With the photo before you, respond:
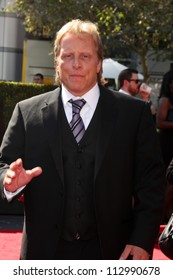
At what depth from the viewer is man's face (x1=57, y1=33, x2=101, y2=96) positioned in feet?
13.0

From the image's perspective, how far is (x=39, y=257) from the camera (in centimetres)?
393

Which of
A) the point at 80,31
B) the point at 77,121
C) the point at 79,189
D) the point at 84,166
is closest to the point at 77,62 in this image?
the point at 80,31

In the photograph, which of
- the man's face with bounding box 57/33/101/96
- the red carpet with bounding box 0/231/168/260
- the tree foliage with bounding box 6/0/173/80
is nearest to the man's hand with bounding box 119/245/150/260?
the man's face with bounding box 57/33/101/96

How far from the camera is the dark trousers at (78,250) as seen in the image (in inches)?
151

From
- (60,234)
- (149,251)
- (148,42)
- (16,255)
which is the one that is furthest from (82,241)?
(148,42)

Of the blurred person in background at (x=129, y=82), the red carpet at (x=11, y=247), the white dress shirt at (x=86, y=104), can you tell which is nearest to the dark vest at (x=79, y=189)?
the white dress shirt at (x=86, y=104)

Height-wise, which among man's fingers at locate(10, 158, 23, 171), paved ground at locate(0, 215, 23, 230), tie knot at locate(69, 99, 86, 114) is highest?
tie knot at locate(69, 99, 86, 114)

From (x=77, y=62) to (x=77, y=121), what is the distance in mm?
312

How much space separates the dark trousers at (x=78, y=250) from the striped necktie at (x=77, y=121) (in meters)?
0.53

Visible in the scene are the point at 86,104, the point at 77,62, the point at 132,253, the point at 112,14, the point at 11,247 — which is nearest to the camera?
the point at 132,253

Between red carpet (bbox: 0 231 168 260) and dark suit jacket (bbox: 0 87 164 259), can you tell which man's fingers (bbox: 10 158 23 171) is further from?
red carpet (bbox: 0 231 168 260)

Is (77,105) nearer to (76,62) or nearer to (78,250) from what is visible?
(76,62)

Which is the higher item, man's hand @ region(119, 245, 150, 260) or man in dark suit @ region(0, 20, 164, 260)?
man in dark suit @ region(0, 20, 164, 260)

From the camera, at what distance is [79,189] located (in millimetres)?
3855
